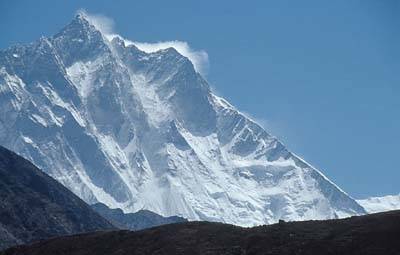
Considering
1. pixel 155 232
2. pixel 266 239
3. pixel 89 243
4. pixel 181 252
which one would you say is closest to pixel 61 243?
pixel 89 243

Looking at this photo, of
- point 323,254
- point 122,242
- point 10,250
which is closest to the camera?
point 323,254

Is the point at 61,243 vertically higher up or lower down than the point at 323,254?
higher up

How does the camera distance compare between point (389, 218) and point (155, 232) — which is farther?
point (155, 232)

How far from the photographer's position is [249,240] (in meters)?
94.2

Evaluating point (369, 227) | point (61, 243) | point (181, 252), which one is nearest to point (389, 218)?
point (369, 227)

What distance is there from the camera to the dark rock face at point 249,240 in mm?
87625

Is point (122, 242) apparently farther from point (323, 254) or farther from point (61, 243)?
point (323, 254)

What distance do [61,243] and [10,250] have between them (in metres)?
7.31

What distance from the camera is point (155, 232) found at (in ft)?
342

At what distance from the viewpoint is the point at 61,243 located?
10844 centimetres

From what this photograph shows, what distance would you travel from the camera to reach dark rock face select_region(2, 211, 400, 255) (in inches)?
3450

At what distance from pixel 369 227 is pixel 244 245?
1369 cm

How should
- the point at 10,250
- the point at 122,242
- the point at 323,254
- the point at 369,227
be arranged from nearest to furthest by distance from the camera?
the point at 323,254 → the point at 369,227 → the point at 122,242 → the point at 10,250

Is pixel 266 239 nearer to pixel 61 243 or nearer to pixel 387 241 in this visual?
pixel 387 241
